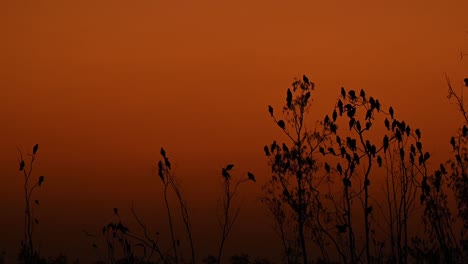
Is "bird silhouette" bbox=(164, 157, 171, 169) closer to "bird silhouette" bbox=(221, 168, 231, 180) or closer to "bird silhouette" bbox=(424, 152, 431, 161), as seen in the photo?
"bird silhouette" bbox=(221, 168, 231, 180)

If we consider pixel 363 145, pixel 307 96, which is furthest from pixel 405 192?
pixel 307 96

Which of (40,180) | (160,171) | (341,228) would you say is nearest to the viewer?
(160,171)

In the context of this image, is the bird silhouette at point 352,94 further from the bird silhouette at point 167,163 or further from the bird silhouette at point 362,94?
the bird silhouette at point 167,163

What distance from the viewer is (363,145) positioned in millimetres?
8977

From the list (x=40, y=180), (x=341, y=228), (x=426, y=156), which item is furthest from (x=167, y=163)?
(x=426, y=156)

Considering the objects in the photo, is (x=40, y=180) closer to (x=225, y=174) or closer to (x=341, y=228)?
(x=225, y=174)

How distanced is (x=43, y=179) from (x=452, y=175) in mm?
5333

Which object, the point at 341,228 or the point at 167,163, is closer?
the point at 167,163

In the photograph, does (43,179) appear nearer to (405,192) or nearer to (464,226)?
(405,192)

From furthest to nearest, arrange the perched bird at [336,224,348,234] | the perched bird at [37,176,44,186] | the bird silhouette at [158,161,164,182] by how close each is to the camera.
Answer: the perched bird at [336,224,348,234] → the perched bird at [37,176,44,186] → the bird silhouette at [158,161,164,182]

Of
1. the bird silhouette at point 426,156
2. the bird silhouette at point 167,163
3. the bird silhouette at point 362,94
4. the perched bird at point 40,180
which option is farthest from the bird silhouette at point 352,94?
the perched bird at point 40,180

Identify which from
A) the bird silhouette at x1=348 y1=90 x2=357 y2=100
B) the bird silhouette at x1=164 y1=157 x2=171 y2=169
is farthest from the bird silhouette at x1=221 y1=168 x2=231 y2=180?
the bird silhouette at x1=348 y1=90 x2=357 y2=100

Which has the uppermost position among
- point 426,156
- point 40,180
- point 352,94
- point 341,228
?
point 352,94

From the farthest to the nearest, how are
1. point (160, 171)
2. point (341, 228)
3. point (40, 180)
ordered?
point (341, 228)
point (40, 180)
point (160, 171)
